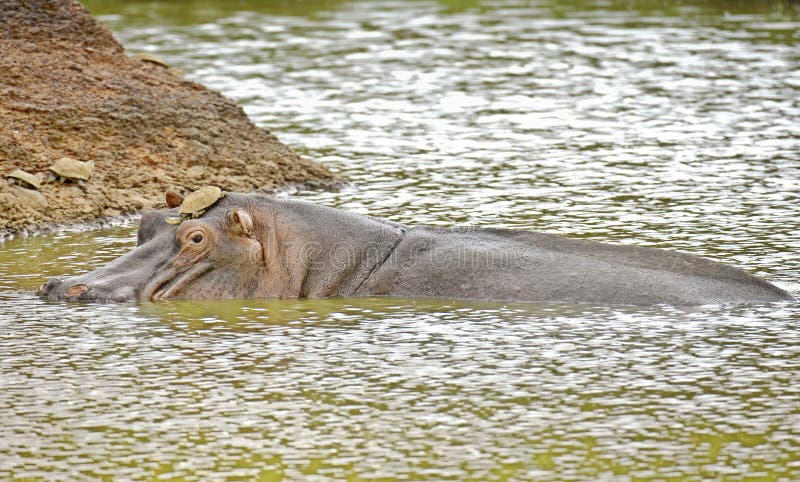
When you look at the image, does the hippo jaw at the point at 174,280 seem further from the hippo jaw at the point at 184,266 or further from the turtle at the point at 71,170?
the turtle at the point at 71,170

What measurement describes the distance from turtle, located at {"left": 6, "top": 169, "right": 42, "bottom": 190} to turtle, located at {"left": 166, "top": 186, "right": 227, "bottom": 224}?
2.89m

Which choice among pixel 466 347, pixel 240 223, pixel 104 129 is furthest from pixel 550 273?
pixel 104 129

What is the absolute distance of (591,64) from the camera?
18172 millimetres

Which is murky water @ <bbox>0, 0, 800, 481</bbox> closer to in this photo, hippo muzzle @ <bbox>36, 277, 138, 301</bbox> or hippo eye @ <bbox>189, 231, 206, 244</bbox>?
hippo muzzle @ <bbox>36, 277, 138, 301</bbox>

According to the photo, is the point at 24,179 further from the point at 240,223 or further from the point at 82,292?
the point at 240,223

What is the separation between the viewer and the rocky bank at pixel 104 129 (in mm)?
11336

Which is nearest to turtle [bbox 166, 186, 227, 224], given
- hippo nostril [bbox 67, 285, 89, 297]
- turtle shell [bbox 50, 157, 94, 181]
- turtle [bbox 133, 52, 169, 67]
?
hippo nostril [bbox 67, 285, 89, 297]

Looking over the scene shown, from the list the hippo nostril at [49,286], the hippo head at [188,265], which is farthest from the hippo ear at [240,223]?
the hippo nostril at [49,286]

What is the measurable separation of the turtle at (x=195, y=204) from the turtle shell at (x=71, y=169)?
9.96 ft

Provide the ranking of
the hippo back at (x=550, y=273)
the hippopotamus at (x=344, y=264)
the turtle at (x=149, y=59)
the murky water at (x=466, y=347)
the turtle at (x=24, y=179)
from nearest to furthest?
the murky water at (x=466, y=347) < the hippo back at (x=550, y=273) < the hippopotamus at (x=344, y=264) < the turtle at (x=24, y=179) < the turtle at (x=149, y=59)

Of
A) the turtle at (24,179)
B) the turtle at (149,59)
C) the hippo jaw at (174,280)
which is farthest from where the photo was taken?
Result: the turtle at (149,59)

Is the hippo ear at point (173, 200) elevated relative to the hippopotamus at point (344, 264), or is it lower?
elevated

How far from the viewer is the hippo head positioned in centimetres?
840

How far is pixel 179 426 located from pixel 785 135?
28.9ft
